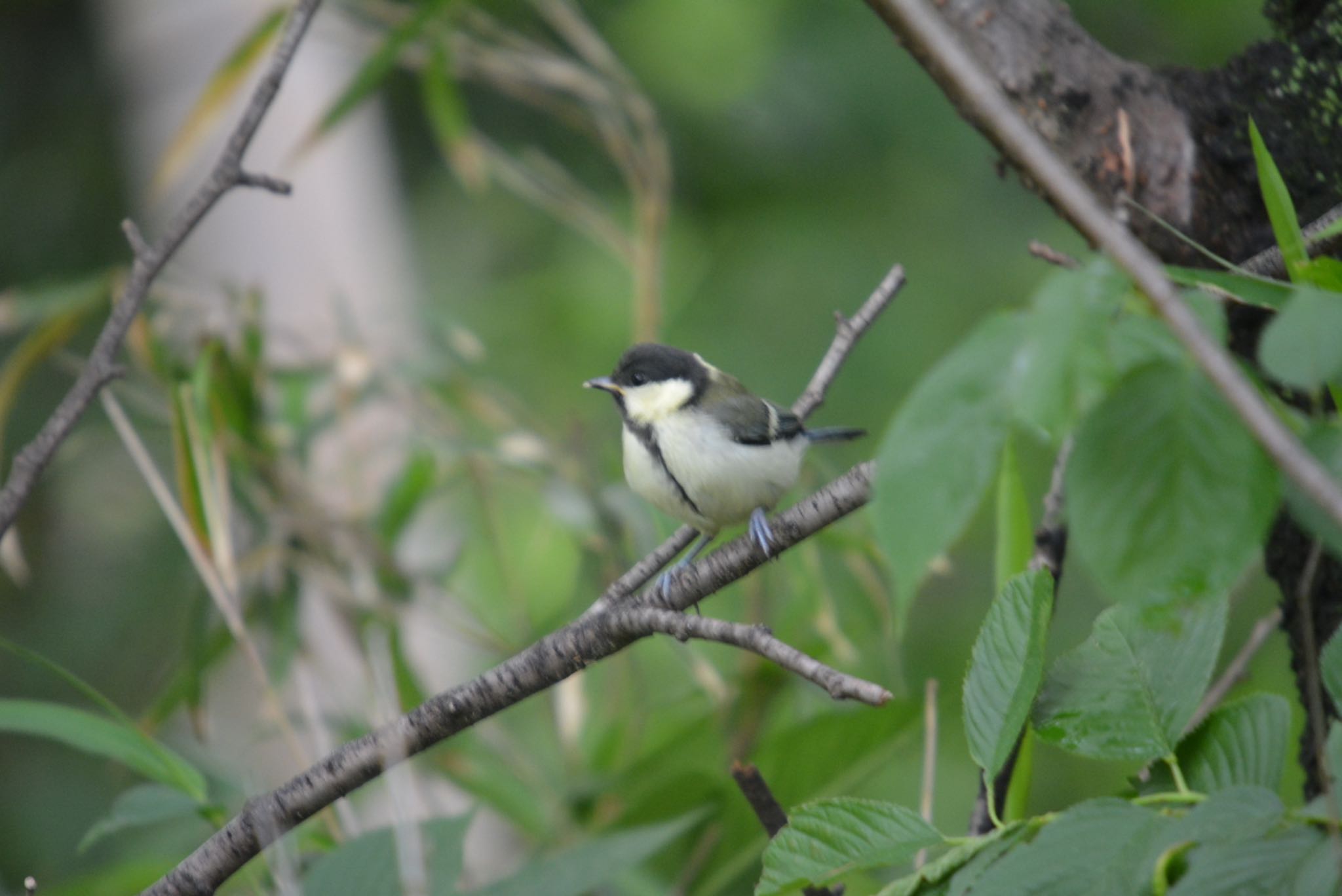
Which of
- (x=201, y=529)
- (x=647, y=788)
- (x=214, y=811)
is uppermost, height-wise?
(x=201, y=529)

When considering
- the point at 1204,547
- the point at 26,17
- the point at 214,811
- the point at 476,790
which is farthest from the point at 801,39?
the point at 1204,547

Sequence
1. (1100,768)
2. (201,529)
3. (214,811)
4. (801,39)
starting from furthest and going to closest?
(801,39) < (1100,768) < (201,529) < (214,811)

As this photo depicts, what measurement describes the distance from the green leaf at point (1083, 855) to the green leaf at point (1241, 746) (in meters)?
0.11

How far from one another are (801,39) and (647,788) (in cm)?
299

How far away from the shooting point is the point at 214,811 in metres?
1.20

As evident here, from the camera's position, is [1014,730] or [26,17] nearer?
[1014,730]

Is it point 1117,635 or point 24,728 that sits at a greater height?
point 1117,635

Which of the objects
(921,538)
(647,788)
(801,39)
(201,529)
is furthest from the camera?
(801,39)

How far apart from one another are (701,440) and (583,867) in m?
0.60

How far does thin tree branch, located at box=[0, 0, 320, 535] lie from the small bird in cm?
61

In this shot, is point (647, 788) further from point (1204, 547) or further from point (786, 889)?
point (1204, 547)

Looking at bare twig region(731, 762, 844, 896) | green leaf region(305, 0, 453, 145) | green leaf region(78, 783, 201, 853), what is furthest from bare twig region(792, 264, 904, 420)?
green leaf region(305, 0, 453, 145)

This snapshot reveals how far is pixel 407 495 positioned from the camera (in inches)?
82.2

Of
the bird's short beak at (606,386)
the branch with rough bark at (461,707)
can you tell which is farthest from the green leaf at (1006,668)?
the bird's short beak at (606,386)
